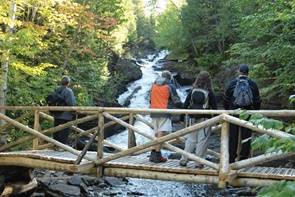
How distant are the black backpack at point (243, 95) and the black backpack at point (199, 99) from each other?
20.3 inches

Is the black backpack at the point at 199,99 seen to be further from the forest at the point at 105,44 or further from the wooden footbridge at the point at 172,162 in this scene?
the forest at the point at 105,44

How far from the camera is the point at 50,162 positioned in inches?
258

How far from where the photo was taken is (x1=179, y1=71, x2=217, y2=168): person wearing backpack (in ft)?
18.1

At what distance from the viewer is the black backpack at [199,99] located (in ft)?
18.1

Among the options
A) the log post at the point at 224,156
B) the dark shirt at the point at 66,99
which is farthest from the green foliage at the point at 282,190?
the dark shirt at the point at 66,99

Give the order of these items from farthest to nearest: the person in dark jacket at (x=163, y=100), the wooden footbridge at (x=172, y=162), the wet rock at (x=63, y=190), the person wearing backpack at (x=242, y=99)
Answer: the wet rock at (x=63, y=190) → the person in dark jacket at (x=163, y=100) → the person wearing backpack at (x=242, y=99) → the wooden footbridge at (x=172, y=162)

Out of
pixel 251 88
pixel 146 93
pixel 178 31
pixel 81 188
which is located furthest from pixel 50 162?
pixel 178 31

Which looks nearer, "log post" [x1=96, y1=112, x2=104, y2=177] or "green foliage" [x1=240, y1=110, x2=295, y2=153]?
"green foliage" [x1=240, y1=110, x2=295, y2=153]

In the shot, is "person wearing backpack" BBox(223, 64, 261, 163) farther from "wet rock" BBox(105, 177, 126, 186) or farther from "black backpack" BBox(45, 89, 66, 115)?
"wet rock" BBox(105, 177, 126, 186)

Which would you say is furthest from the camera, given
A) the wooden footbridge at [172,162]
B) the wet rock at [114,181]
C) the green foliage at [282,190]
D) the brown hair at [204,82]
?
the wet rock at [114,181]

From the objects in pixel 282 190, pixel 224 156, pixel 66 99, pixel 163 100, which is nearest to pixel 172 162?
pixel 163 100

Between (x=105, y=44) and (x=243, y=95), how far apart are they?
58.7 feet

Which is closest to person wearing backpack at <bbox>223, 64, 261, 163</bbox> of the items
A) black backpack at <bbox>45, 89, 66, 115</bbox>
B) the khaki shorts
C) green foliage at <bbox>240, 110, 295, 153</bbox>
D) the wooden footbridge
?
the wooden footbridge

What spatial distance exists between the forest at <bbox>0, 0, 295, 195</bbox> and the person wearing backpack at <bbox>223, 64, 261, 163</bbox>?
3002 millimetres
